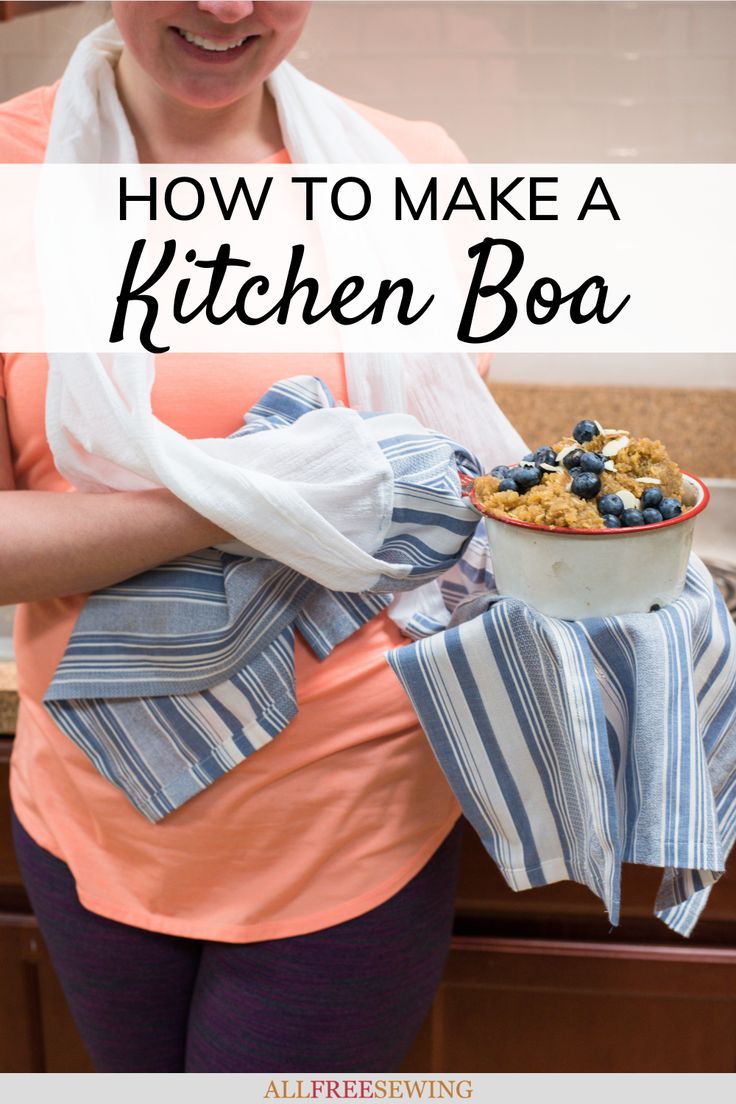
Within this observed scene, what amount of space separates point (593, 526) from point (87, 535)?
1.09ft

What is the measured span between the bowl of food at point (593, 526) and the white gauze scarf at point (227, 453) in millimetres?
87

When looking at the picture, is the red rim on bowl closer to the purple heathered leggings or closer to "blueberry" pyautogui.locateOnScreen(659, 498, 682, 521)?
"blueberry" pyautogui.locateOnScreen(659, 498, 682, 521)

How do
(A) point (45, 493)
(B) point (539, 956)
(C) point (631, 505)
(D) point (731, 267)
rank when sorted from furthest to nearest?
(D) point (731, 267) → (B) point (539, 956) → (A) point (45, 493) → (C) point (631, 505)

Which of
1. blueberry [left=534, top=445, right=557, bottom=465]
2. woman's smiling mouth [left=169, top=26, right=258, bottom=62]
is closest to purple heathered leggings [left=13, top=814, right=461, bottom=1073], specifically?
blueberry [left=534, top=445, right=557, bottom=465]

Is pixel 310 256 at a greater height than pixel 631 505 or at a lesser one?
greater

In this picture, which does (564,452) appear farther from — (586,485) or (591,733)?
(591,733)

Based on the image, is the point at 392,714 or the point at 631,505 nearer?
the point at 631,505

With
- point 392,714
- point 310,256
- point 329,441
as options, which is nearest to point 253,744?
point 392,714

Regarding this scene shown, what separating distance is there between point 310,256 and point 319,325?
0.07m

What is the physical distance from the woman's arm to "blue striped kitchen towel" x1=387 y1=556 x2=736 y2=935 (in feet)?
0.57

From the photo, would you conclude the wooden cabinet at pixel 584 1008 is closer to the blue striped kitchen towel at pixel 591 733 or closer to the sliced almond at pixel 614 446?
the blue striped kitchen towel at pixel 591 733

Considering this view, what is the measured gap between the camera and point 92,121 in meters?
0.81

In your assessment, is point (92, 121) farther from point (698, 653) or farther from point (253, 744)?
point (698, 653)

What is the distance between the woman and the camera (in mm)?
756
